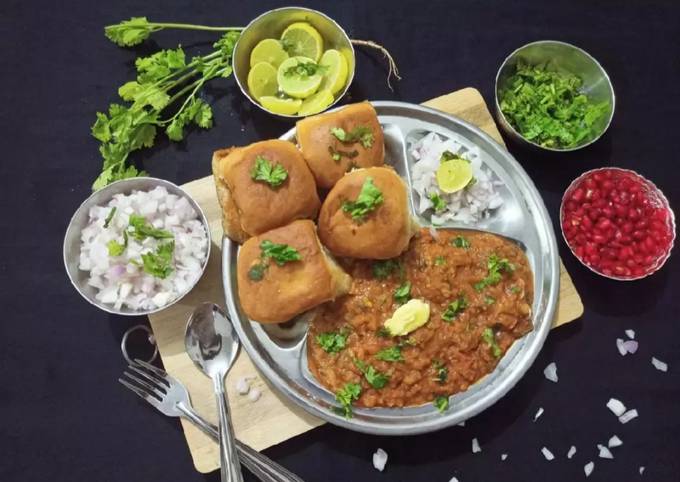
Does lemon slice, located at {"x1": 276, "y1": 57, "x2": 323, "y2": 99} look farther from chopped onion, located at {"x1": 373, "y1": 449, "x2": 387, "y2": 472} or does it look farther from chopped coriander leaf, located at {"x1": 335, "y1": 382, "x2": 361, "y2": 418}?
chopped onion, located at {"x1": 373, "y1": 449, "x2": 387, "y2": 472}

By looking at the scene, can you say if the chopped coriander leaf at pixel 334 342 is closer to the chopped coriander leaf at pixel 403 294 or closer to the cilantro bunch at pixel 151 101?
the chopped coriander leaf at pixel 403 294

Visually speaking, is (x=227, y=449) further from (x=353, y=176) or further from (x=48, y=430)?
(x=353, y=176)

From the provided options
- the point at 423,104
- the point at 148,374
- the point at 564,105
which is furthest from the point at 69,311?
the point at 564,105

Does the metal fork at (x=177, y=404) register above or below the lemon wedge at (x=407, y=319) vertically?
below

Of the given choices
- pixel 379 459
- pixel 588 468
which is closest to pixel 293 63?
pixel 379 459

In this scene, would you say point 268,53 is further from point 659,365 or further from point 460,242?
point 659,365

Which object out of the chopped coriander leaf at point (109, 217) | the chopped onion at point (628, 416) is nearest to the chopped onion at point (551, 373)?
the chopped onion at point (628, 416)
